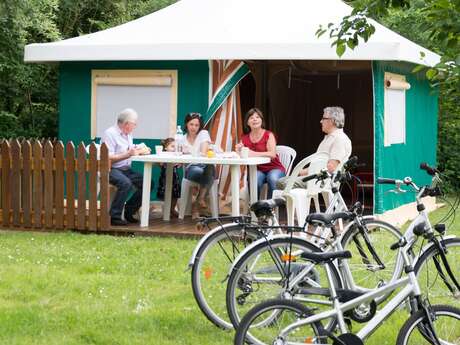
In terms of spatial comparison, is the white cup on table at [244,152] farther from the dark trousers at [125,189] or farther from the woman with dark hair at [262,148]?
the dark trousers at [125,189]

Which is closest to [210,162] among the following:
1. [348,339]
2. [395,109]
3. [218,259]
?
[395,109]

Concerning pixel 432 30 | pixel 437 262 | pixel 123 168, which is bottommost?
pixel 437 262

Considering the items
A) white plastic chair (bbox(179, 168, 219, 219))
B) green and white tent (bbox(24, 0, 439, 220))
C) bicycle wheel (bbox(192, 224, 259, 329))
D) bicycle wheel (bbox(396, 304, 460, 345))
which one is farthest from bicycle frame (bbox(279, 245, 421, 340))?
green and white tent (bbox(24, 0, 439, 220))

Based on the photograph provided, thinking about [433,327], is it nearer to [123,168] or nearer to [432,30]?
[432,30]

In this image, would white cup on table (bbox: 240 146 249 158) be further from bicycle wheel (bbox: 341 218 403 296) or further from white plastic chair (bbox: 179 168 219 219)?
bicycle wheel (bbox: 341 218 403 296)

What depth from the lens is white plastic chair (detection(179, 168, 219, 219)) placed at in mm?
9620

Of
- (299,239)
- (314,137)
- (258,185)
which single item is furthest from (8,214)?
(314,137)

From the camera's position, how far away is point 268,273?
498 cm

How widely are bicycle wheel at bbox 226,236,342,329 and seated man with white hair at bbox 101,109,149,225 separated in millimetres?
4539

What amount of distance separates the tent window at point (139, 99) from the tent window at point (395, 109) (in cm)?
258

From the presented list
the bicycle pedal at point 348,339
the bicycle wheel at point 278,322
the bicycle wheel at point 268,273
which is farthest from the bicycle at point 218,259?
the bicycle pedal at point 348,339

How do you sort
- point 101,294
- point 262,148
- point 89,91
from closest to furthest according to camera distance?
point 101,294
point 262,148
point 89,91

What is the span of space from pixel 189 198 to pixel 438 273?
555 centimetres

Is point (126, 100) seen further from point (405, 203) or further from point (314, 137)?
point (314, 137)
